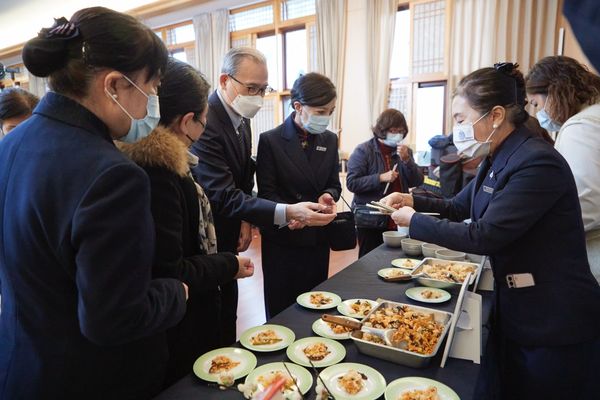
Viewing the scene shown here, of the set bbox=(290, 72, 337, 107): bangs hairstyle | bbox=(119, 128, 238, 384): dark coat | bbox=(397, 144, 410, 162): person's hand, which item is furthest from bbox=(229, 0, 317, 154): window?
bbox=(119, 128, 238, 384): dark coat

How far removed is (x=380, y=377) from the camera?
39.0 inches

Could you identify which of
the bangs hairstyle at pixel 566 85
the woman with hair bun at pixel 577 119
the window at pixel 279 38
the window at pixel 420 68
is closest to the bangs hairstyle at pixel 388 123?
the woman with hair bun at pixel 577 119

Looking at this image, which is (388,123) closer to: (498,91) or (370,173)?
(370,173)

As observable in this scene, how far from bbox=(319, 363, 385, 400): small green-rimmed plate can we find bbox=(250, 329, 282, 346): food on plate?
0.70ft

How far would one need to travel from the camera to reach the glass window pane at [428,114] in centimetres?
456

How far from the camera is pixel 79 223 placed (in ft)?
2.26

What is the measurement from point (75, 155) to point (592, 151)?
5.65ft

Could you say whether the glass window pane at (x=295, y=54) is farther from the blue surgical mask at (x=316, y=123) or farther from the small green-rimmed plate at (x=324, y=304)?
the small green-rimmed plate at (x=324, y=304)

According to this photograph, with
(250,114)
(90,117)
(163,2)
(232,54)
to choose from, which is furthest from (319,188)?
(163,2)

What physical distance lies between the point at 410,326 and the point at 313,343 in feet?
1.00

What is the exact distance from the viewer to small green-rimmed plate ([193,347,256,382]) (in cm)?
99

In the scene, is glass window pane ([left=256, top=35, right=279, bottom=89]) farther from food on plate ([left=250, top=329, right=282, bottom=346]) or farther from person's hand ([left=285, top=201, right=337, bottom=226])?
food on plate ([left=250, top=329, right=282, bottom=346])

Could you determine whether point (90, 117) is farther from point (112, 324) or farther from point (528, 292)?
point (528, 292)

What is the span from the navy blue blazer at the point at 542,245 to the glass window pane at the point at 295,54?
4.53m
